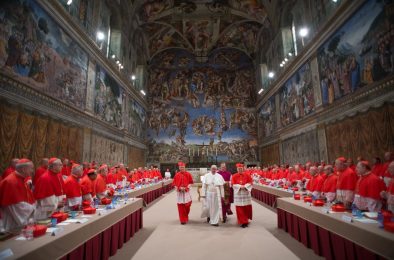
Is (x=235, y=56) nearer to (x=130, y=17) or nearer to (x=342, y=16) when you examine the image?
(x=130, y=17)

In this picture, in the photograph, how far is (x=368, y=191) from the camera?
4.26 m

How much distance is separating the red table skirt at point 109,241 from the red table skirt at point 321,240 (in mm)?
4151

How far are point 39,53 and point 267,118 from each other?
62.5 feet

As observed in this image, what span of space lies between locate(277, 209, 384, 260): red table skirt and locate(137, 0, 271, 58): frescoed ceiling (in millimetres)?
20187

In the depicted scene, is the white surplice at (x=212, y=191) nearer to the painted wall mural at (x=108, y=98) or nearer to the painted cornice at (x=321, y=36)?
the painted cornice at (x=321, y=36)

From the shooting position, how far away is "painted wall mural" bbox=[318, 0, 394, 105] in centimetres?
774

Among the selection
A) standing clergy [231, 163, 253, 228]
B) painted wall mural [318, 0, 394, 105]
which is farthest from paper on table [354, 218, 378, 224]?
painted wall mural [318, 0, 394, 105]

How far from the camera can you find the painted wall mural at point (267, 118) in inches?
827

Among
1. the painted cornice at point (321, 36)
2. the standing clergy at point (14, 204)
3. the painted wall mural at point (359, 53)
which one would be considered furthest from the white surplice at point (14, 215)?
the painted cornice at point (321, 36)

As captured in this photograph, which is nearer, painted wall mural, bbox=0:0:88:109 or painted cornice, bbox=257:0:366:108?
painted wall mural, bbox=0:0:88:109

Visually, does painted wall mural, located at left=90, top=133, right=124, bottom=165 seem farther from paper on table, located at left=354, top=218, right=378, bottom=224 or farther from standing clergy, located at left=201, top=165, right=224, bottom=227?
paper on table, located at left=354, top=218, right=378, bottom=224

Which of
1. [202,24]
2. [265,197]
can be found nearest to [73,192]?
[265,197]

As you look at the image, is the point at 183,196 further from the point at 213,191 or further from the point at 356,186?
the point at 356,186

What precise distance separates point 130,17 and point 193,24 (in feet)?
23.8
